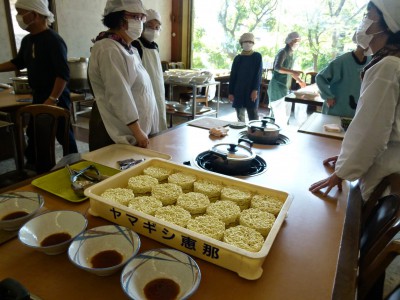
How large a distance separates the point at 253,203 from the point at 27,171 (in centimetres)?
158

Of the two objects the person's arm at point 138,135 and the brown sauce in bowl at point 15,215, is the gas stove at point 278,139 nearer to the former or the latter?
the person's arm at point 138,135

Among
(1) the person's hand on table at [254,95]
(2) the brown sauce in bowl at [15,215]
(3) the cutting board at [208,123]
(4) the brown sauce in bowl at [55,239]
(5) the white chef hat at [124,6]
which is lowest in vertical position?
(1) the person's hand on table at [254,95]

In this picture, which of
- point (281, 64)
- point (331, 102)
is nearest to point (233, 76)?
point (281, 64)

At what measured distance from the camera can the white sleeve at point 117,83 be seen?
56.2 inches

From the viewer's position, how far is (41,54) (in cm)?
217

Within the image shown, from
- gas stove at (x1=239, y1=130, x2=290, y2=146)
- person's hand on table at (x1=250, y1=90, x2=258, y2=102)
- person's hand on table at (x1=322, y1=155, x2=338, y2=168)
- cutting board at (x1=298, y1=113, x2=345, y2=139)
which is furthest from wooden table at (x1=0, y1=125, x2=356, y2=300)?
person's hand on table at (x1=250, y1=90, x2=258, y2=102)

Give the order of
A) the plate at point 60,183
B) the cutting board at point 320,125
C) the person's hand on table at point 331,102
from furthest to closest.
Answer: the person's hand on table at point 331,102, the cutting board at point 320,125, the plate at point 60,183

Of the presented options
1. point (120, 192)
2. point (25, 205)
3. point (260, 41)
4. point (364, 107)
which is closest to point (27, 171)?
point (25, 205)

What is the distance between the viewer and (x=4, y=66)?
8.27ft

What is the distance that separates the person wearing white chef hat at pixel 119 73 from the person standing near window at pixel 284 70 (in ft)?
9.37

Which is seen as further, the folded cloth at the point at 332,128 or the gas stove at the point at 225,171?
the folded cloth at the point at 332,128

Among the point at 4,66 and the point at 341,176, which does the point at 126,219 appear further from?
the point at 4,66

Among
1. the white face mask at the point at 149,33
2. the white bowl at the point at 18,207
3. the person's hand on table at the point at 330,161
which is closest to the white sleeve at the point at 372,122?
the person's hand on table at the point at 330,161

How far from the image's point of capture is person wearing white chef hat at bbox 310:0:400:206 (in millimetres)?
1091
